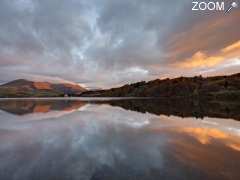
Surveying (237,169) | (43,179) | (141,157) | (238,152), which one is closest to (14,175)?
(43,179)

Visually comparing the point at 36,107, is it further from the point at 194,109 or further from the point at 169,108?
the point at 194,109

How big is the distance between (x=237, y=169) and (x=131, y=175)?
398cm

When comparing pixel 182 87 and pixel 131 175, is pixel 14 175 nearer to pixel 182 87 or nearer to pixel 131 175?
pixel 131 175

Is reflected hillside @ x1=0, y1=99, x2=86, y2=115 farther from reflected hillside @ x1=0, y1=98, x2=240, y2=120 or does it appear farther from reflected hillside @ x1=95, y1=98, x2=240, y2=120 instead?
reflected hillside @ x1=95, y1=98, x2=240, y2=120

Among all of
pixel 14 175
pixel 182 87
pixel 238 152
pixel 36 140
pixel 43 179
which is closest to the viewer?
pixel 43 179

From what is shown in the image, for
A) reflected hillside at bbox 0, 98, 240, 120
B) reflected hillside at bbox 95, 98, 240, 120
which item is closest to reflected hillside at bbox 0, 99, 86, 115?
reflected hillside at bbox 0, 98, 240, 120

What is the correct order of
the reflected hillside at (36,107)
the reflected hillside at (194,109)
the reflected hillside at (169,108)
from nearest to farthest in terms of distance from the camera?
the reflected hillside at (194,109) → the reflected hillside at (169,108) → the reflected hillside at (36,107)

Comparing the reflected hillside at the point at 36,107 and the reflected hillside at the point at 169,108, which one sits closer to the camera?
the reflected hillside at the point at 169,108

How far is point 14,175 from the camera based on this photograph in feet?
20.9

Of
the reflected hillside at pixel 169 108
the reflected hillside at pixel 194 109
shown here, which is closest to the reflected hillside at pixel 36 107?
the reflected hillside at pixel 169 108

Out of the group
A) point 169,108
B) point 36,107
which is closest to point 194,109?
point 169,108

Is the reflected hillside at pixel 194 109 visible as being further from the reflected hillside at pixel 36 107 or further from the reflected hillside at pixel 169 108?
the reflected hillside at pixel 36 107

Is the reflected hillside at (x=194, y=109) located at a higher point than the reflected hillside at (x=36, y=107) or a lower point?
lower

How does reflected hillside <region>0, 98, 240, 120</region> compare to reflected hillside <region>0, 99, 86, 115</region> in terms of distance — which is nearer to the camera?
reflected hillside <region>0, 98, 240, 120</region>
